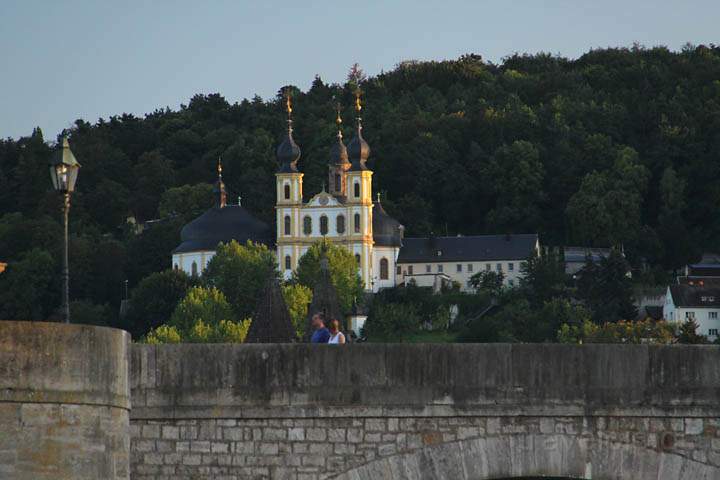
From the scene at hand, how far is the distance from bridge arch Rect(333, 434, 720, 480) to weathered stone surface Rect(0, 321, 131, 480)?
2.77 meters

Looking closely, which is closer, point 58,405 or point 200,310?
point 58,405

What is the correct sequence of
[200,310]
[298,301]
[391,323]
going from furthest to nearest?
[391,323], [200,310], [298,301]

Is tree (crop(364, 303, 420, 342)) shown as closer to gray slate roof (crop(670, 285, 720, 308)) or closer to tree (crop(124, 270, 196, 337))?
tree (crop(124, 270, 196, 337))

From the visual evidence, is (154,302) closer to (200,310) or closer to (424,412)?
(200,310)

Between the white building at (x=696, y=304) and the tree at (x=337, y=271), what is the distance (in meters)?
20.2

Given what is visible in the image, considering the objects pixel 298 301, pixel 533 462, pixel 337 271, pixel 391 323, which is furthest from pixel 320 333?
pixel 337 271

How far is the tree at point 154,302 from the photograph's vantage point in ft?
592

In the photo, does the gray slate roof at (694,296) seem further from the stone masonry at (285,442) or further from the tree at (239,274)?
the stone masonry at (285,442)

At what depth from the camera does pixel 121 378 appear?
1020 inches

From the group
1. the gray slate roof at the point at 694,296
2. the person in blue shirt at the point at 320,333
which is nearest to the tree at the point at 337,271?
the gray slate roof at the point at 694,296

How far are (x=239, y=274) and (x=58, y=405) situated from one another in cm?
16069

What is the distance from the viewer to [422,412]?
27.3 metres

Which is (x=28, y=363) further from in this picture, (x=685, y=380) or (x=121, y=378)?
(x=685, y=380)

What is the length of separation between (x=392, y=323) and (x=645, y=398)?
153 meters
